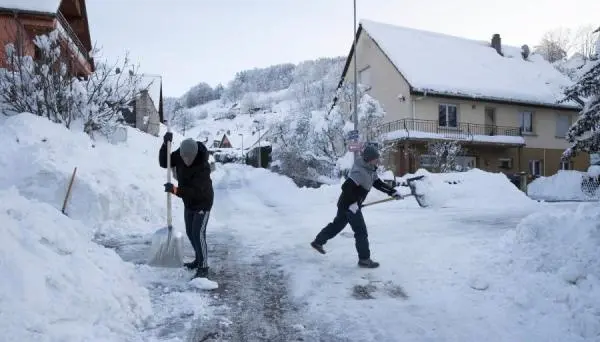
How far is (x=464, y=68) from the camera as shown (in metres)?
26.5

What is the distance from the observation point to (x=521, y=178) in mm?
20750

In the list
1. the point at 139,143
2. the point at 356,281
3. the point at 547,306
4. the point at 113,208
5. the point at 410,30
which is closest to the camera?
the point at 547,306

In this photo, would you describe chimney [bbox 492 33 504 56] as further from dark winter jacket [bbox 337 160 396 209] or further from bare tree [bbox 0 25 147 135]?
dark winter jacket [bbox 337 160 396 209]

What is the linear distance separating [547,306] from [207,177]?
365 cm

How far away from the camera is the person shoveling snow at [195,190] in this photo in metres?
5.08

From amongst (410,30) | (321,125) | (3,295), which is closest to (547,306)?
(3,295)

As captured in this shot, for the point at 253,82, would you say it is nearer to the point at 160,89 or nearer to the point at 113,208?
the point at 160,89

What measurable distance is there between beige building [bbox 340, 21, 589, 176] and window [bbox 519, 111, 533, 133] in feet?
0.20

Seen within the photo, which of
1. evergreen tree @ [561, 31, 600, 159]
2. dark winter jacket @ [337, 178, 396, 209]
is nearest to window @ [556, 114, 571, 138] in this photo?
evergreen tree @ [561, 31, 600, 159]

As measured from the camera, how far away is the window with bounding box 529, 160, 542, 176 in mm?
27212

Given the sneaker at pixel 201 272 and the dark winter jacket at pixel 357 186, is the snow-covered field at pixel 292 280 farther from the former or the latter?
the dark winter jacket at pixel 357 186

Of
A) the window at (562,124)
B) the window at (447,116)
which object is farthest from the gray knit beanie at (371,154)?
the window at (562,124)

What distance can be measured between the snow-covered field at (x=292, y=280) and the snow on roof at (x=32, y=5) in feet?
36.5

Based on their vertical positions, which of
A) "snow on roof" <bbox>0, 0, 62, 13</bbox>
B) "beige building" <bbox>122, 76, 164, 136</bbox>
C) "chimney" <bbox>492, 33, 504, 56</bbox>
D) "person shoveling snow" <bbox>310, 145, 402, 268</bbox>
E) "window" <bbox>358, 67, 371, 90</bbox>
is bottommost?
"person shoveling snow" <bbox>310, 145, 402, 268</bbox>
